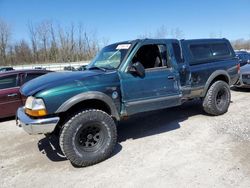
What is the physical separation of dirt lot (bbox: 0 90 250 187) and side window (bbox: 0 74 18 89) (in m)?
1.72

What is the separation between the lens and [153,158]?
4527mm

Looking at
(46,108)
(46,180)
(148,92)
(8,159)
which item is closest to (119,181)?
(46,180)

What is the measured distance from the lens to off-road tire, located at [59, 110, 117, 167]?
4.25m

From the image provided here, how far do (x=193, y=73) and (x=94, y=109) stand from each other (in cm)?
275

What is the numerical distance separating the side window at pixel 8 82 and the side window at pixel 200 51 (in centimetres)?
537

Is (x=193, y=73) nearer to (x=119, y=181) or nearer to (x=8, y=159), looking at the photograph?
(x=119, y=181)

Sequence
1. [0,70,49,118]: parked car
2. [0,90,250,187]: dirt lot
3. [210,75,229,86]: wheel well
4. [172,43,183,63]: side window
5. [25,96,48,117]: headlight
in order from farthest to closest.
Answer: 1. [0,70,49,118]: parked car
2. [210,75,229,86]: wheel well
3. [172,43,183,63]: side window
4. [25,96,48,117]: headlight
5. [0,90,250,187]: dirt lot

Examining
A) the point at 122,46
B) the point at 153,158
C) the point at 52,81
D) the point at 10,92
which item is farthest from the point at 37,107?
the point at 10,92

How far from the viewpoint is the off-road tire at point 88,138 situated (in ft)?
13.9

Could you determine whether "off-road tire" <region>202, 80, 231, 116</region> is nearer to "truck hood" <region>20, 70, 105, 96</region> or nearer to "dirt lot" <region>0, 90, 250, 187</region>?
"dirt lot" <region>0, 90, 250, 187</region>

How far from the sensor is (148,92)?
5121mm

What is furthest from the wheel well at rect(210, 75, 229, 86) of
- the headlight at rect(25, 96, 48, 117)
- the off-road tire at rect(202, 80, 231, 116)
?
the headlight at rect(25, 96, 48, 117)

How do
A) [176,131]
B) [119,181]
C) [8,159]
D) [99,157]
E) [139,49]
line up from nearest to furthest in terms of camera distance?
[119,181] < [99,157] < [8,159] < [139,49] < [176,131]

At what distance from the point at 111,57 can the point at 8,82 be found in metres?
4.20
